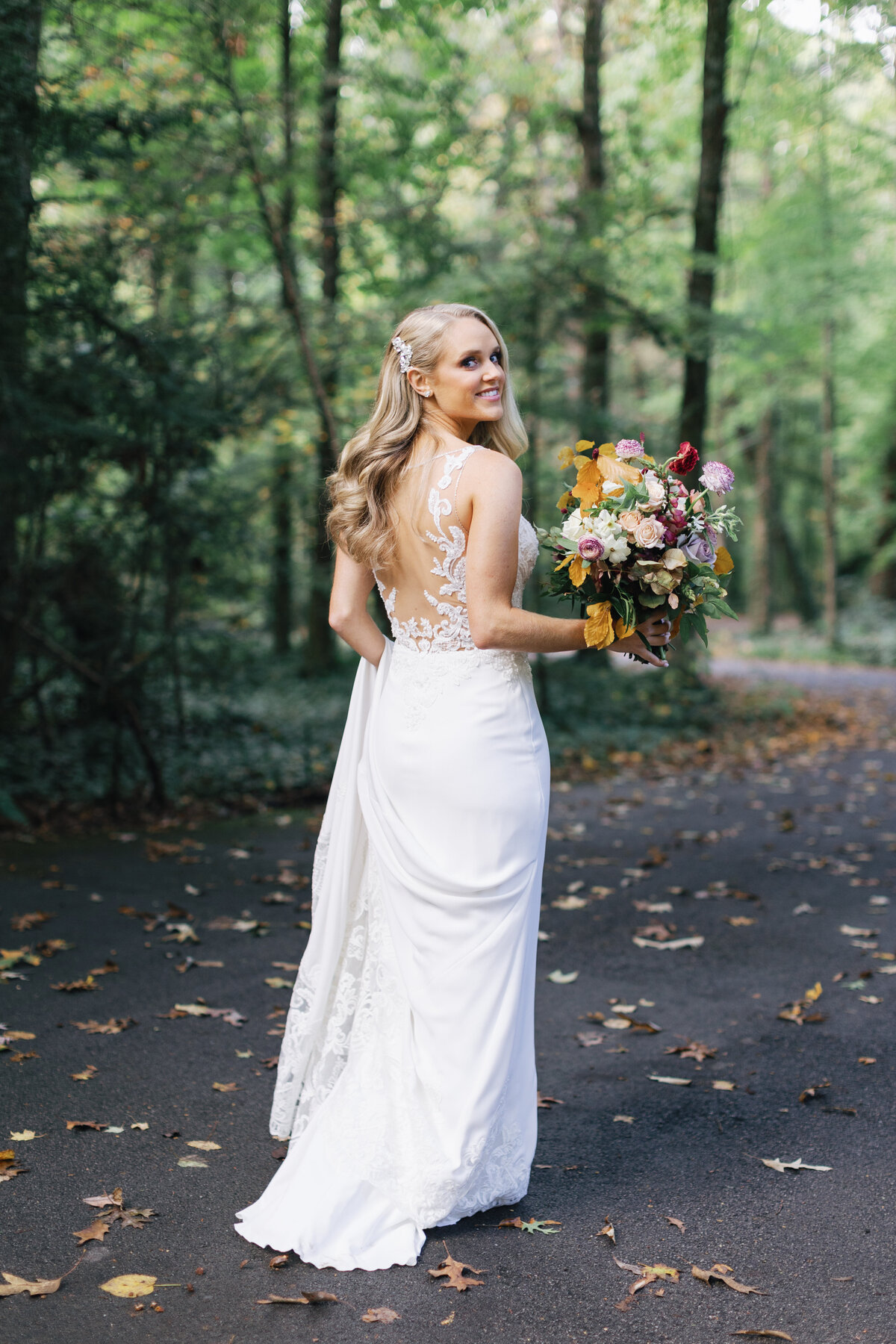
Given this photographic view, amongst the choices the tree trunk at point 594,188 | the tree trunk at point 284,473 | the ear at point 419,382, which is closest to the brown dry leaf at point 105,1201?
the ear at point 419,382

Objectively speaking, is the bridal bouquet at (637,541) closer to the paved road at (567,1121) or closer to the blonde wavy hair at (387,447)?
the blonde wavy hair at (387,447)

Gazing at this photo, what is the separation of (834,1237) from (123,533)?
7647 millimetres

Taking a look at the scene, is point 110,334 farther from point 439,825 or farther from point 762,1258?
point 762,1258

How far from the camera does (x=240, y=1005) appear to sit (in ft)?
16.7

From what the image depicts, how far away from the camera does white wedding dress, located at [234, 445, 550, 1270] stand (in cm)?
319

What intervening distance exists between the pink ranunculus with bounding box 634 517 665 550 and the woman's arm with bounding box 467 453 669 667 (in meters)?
0.31

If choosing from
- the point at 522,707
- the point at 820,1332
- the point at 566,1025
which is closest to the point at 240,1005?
the point at 566,1025

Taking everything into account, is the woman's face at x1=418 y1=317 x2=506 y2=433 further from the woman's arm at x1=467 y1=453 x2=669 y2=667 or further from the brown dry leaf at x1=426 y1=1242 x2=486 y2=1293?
the brown dry leaf at x1=426 y1=1242 x2=486 y2=1293

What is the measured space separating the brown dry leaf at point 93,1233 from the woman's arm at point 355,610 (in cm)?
193

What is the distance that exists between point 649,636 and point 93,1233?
2.46 metres

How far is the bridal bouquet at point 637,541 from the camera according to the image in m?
3.23

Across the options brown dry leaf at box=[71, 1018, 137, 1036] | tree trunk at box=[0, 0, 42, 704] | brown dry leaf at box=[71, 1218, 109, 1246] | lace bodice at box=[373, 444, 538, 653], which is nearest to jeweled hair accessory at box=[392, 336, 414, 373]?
lace bodice at box=[373, 444, 538, 653]

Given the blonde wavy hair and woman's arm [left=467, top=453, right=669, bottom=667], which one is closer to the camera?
woman's arm [left=467, top=453, right=669, bottom=667]

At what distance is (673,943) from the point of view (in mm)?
6082
